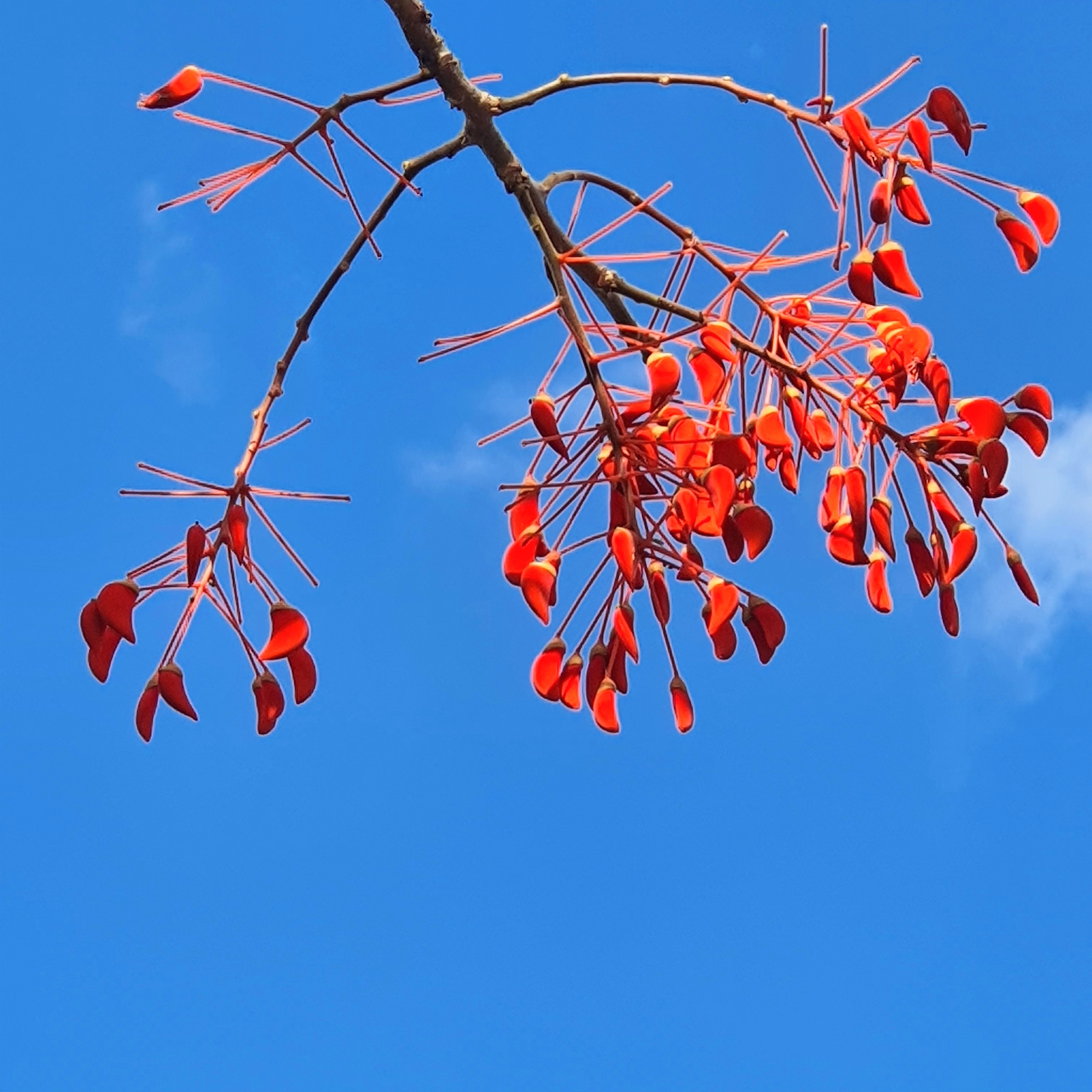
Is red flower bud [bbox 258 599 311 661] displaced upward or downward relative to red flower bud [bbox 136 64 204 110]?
downward

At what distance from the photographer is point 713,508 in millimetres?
1948

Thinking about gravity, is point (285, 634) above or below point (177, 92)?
below

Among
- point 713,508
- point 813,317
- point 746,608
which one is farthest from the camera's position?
point 813,317

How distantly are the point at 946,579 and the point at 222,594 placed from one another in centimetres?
104

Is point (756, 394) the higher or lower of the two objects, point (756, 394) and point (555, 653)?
the higher

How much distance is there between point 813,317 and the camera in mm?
2248

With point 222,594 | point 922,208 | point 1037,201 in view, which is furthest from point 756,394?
point 222,594

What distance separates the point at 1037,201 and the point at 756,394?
0.57m

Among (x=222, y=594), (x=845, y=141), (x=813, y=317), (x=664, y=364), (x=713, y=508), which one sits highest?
(x=845, y=141)

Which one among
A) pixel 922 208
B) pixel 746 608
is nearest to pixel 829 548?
pixel 746 608

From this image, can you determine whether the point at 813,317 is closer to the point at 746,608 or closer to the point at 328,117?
the point at 746,608

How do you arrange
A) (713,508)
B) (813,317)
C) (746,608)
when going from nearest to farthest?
(713,508)
(746,608)
(813,317)

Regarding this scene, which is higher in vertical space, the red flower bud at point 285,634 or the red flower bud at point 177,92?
the red flower bud at point 177,92

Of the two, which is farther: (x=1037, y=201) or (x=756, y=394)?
(x=1037, y=201)
